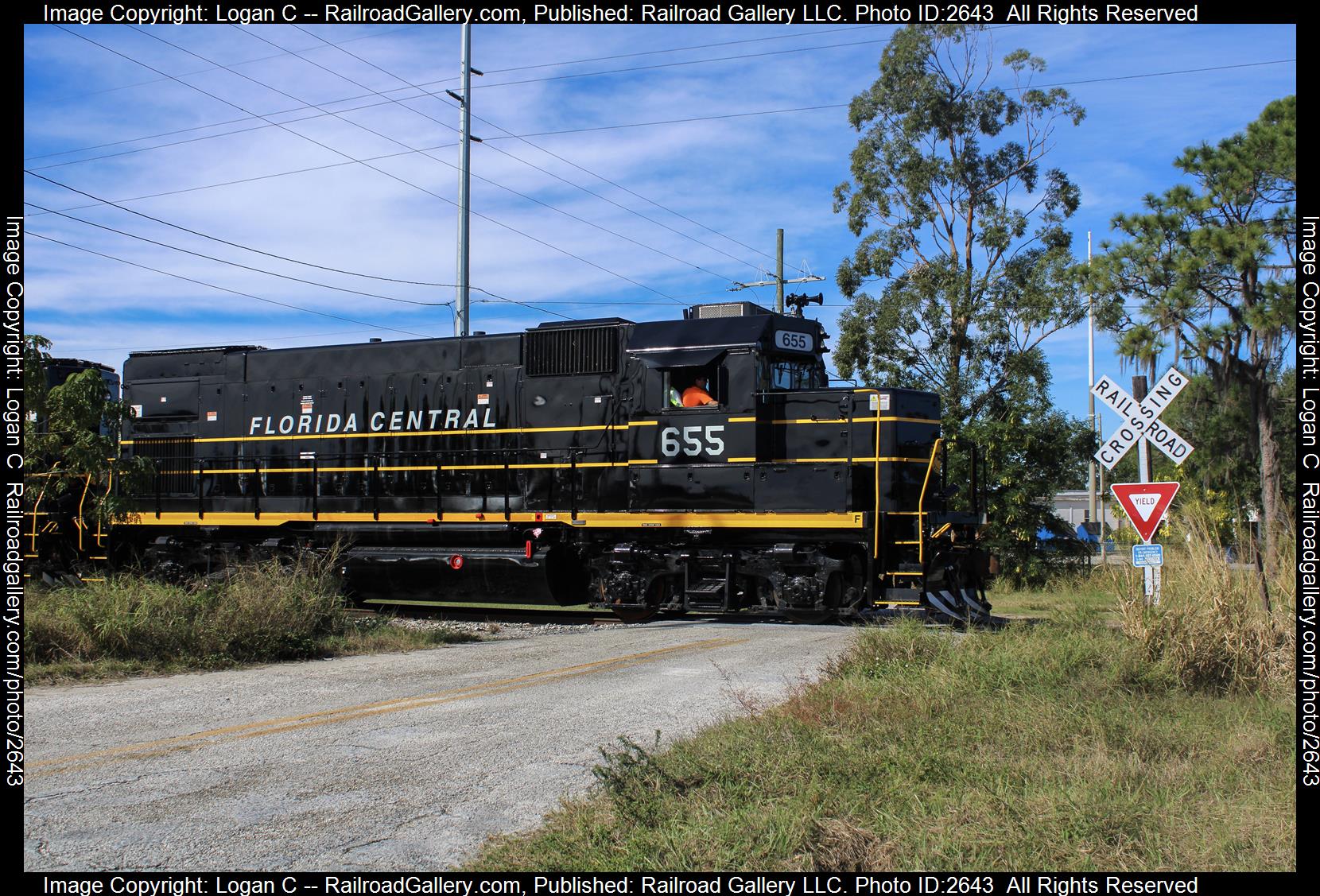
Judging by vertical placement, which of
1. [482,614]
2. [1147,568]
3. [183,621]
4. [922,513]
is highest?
[922,513]

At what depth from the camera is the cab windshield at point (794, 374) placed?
45.7 ft

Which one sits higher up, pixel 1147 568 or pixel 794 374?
pixel 794 374

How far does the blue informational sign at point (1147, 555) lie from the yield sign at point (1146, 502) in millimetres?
388

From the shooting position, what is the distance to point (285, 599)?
1119cm

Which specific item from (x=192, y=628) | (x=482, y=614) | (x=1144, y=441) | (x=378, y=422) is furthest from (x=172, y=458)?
(x=1144, y=441)

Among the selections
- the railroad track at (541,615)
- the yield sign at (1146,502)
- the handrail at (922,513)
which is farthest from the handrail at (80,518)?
the yield sign at (1146,502)

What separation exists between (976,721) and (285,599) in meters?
7.57

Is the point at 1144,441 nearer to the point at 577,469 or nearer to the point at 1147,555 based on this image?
the point at 1147,555

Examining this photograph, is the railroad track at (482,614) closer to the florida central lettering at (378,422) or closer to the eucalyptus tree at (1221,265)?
the florida central lettering at (378,422)

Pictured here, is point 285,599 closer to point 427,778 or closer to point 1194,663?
point 427,778

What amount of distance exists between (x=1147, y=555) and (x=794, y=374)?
5.43 metres

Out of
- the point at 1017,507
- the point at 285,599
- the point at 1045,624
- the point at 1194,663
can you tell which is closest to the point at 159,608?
the point at 285,599

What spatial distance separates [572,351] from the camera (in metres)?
15.0

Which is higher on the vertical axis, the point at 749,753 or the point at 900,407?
the point at 900,407
